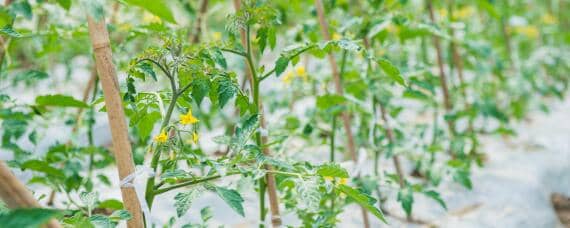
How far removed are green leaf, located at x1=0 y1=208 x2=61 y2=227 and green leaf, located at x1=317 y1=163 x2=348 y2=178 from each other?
0.40 m

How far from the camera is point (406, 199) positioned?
1.43 m

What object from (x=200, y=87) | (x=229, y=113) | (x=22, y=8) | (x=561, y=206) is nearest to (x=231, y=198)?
(x=200, y=87)

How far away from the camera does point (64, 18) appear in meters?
1.44

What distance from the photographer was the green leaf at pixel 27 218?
1.96 ft

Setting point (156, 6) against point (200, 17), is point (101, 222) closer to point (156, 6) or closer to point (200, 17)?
point (156, 6)

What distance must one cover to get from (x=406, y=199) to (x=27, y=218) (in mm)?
1011

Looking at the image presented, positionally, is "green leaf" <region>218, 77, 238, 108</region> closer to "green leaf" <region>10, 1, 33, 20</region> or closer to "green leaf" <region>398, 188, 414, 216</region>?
"green leaf" <region>10, 1, 33, 20</region>

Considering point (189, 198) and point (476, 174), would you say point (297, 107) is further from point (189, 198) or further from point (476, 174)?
point (189, 198)

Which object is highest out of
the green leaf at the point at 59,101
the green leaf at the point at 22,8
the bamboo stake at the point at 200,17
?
the bamboo stake at the point at 200,17

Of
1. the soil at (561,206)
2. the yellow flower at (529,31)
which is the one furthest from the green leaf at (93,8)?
the yellow flower at (529,31)

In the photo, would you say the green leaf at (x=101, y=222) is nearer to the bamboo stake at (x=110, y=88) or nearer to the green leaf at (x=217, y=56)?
the bamboo stake at (x=110, y=88)

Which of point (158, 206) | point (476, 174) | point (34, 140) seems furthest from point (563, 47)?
point (34, 140)

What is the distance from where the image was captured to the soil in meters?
1.88

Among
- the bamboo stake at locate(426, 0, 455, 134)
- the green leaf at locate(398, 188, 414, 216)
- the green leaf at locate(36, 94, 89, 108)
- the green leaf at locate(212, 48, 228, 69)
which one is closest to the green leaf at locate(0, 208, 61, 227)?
the green leaf at locate(212, 48, 228, 69)
